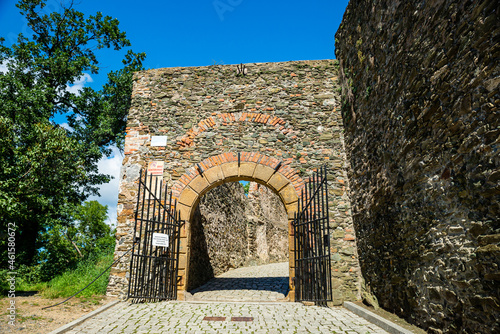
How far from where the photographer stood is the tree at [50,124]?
641 cm

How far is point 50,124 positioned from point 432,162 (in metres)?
8.68

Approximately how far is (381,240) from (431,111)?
6.98 ft

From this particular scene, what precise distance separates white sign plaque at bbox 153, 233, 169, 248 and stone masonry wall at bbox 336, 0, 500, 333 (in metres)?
3.38

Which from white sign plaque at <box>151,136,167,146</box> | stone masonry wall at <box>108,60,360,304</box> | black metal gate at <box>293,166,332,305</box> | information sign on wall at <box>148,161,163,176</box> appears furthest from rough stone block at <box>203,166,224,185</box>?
black metal gate at <box>293,166,332,305</box>

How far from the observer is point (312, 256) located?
5398 mm

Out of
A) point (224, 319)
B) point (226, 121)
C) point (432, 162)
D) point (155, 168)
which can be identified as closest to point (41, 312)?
point (224, 319)

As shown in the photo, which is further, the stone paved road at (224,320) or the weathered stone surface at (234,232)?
the weathered stone surface at (234,232)

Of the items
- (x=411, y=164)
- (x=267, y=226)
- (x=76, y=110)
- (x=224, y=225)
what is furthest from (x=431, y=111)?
(x=267, y=226)

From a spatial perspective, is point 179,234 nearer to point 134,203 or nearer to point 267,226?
point 134,203

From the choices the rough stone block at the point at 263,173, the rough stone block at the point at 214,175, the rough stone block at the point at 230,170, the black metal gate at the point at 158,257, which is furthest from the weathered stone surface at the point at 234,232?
the rough stone block at the point at 263,173

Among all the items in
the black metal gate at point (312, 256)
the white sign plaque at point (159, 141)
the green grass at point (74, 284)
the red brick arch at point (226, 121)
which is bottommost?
the green grass at point (74, 284)

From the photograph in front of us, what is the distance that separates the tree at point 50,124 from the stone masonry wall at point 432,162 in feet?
20.2

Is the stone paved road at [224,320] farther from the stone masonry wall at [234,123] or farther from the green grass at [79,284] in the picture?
the green grass at [79,284]

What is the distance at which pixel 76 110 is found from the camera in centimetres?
1057
